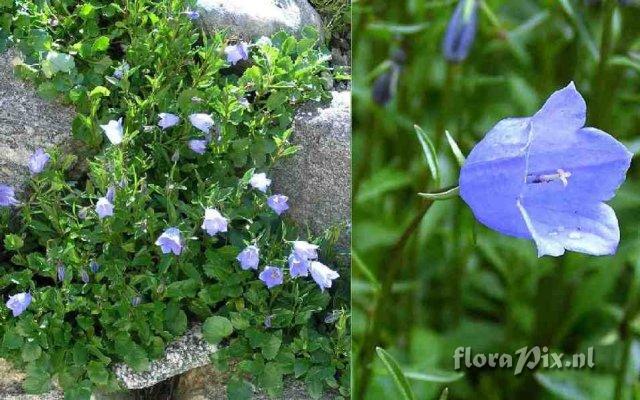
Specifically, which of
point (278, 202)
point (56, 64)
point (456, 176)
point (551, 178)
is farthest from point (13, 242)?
point (551, 178)

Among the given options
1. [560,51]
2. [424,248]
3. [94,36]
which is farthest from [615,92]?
[94,36]

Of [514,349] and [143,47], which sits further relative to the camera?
[143,47]

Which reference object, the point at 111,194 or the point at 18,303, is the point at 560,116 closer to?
the point at 111,194

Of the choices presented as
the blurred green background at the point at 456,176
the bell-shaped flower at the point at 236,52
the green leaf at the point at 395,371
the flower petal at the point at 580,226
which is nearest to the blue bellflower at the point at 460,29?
the blurred green background at the point at 456,176

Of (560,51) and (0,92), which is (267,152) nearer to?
(0,92)

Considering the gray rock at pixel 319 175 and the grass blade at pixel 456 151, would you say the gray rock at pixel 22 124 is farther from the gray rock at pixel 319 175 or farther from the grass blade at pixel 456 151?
the grass blade at pixel 456 151
